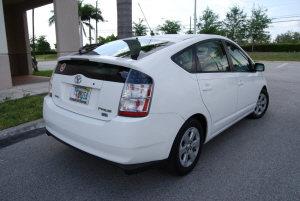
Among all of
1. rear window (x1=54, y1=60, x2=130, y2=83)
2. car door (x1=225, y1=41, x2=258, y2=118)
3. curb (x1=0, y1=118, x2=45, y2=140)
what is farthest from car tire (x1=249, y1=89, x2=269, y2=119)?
curb (x1=0, y1=118, x2=45, y2=140)

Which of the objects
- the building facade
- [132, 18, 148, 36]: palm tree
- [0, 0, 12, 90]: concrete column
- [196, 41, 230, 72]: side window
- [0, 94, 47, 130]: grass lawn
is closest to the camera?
[196, 41, 230, 72]: side window

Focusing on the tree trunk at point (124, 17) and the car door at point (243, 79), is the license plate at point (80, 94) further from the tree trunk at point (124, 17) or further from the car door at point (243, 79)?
the tree trunk at point (124, 17)

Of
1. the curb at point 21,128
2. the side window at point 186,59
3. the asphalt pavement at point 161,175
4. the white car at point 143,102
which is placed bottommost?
the asphalt pavement at point 161,175

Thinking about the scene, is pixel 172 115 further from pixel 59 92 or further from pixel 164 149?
pixel 59 92

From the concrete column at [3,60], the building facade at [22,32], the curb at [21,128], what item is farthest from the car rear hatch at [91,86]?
the building facade at [22,32]

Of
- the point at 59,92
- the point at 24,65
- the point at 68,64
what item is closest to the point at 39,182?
the point at 59,92

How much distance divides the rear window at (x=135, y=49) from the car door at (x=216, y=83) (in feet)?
1.75

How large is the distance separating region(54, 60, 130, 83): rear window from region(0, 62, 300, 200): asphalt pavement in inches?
39.7

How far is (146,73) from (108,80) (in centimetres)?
39

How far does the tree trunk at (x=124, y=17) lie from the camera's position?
6784 mm

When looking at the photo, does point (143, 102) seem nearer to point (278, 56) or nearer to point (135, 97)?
point (135, 97)

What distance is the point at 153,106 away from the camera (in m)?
2.36

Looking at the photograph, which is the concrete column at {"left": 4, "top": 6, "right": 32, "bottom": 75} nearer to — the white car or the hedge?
the white car

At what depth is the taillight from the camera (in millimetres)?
2322
